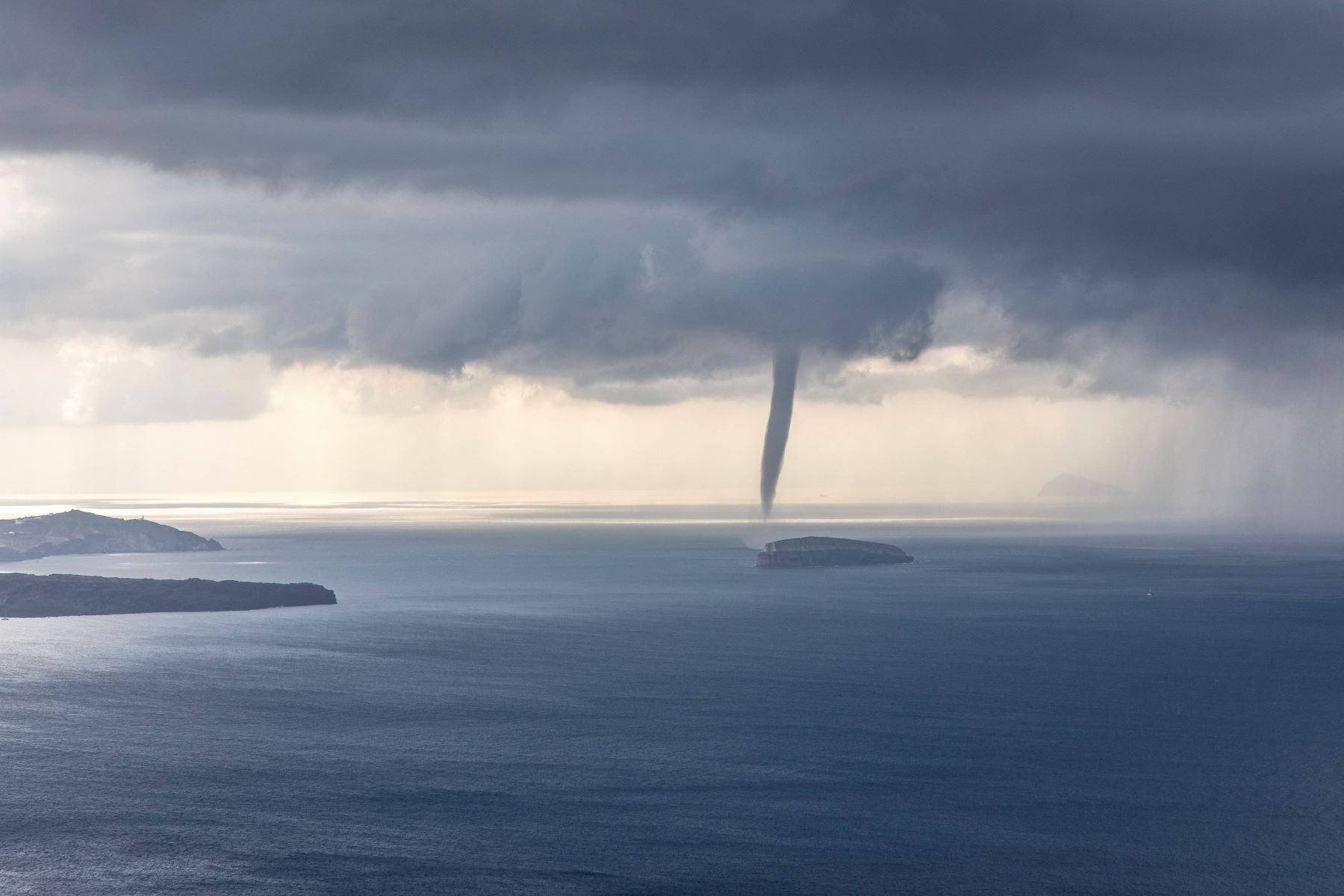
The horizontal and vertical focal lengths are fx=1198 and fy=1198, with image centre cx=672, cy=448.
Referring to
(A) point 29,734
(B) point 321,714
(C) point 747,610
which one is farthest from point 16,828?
(C) point 747,610

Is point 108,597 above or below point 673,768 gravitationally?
below

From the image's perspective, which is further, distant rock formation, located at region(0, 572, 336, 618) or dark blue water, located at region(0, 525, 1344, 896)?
distant rock formation, located at region(0, 572, 336, 618)

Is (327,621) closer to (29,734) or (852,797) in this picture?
(29,734)

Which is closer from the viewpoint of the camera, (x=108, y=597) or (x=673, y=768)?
(x=673, y=768)

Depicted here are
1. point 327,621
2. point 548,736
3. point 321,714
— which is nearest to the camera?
point 548,736
